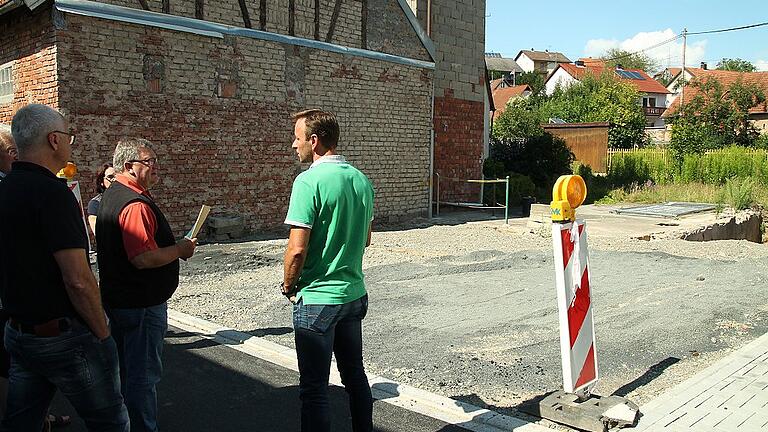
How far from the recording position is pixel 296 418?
4633 mm

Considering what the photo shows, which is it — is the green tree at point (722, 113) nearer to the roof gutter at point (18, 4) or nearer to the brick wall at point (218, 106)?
the brick wall at point (218, 106)

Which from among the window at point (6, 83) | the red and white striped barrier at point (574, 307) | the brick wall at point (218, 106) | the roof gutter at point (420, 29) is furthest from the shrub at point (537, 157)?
the red and white striped barrier at point (574, 307)

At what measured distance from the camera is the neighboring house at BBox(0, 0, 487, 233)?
11.3 meters

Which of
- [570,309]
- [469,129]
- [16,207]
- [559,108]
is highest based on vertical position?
[559,108]

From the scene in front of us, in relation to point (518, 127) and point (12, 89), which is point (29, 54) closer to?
point (12, 89)

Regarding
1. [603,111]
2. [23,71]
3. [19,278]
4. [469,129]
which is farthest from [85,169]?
[603,111]

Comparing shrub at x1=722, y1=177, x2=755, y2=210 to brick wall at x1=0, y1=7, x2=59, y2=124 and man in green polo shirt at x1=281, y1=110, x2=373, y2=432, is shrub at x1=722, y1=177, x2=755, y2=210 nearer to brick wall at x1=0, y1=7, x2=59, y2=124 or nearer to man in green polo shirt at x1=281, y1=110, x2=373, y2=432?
brick wall at x1=0, y1=7, x2=59, y2=124

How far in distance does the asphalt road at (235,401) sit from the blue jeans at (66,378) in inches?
58.7

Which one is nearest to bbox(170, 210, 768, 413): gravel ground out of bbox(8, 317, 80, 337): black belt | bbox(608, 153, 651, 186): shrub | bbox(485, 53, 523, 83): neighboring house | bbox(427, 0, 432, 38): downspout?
bbox(8, 317, 80, 337): black belt

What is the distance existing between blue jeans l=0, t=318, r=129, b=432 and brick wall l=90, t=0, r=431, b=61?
982cm

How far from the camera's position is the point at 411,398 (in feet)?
16.5

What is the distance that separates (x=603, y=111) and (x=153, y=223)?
48.6m

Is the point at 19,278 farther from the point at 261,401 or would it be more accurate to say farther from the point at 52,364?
the point at 261,401

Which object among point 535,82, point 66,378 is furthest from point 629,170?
point 535,82
